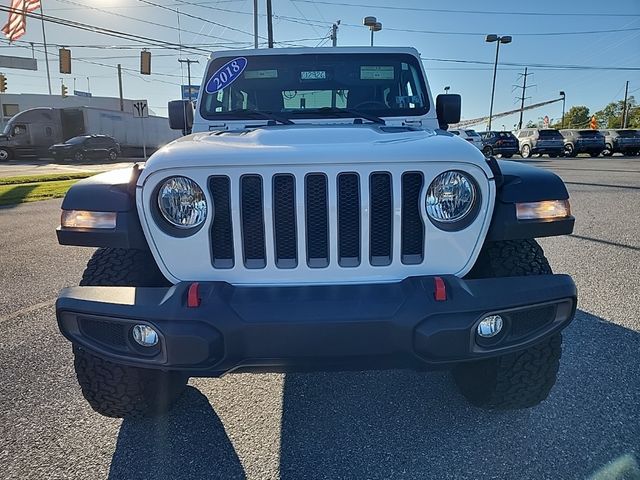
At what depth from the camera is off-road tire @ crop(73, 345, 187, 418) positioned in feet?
6.98

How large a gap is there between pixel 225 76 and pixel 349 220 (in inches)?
77.8

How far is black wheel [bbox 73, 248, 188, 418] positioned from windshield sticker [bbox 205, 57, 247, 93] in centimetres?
160

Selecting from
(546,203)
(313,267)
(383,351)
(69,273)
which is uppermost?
(546,203)

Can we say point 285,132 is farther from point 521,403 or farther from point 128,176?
point 521,403

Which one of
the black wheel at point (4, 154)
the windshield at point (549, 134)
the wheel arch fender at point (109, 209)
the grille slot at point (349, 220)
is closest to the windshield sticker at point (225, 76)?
the wheel arch fender at point (109, 209)

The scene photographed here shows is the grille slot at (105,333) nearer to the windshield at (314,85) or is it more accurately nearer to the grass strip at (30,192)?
the windshield at (314,85)

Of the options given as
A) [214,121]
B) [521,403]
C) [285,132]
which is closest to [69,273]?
[214,121]

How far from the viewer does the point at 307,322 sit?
1731 millimetres

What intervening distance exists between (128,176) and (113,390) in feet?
3.22

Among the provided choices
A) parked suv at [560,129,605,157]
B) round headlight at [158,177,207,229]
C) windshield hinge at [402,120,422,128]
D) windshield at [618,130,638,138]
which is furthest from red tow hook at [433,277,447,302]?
windshield at [618,130,638,138]

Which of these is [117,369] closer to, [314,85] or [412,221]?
[412,221]

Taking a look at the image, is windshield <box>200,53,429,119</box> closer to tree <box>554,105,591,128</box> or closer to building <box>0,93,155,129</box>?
building <box>0,93,155,129</box>

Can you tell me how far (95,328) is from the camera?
74.5 inches

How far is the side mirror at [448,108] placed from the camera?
3.38 m
